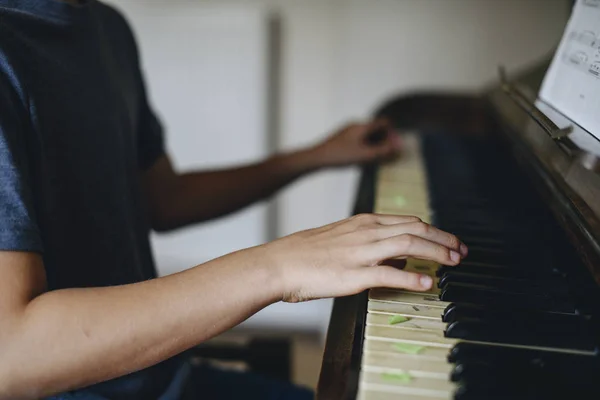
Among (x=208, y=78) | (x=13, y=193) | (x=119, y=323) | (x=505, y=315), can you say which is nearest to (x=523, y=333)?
(x=505, y=315)

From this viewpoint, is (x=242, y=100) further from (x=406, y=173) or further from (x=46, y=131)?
(x=46, y=131)

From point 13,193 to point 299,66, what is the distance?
4.67 ft

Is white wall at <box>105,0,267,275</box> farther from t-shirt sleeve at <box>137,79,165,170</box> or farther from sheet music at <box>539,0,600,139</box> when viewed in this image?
sheet music at <box>539,0,600,139</box>

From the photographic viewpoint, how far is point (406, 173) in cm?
119

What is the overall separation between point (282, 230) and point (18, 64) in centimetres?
151

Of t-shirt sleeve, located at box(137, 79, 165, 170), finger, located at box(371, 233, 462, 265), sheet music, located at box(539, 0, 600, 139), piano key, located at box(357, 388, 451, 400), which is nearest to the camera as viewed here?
piano key, located at box(357, 388, 451, 400)

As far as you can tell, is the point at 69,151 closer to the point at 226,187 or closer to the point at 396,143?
the point at 226,187

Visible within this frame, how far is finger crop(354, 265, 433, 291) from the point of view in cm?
62

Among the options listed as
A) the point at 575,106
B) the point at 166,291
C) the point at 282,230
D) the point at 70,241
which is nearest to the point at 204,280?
the point at 166,291

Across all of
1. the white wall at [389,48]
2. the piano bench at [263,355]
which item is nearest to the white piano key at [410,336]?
the piano bench at [263,355]

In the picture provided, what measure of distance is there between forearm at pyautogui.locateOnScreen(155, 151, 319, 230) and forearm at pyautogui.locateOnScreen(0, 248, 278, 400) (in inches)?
A: 21.9

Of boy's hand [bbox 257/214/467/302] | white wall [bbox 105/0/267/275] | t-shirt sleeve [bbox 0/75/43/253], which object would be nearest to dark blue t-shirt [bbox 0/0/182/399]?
t-shirt sleeve [bbox 0/75/43/253]

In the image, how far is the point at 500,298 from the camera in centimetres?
67

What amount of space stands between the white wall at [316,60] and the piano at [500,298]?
0.78 meters
